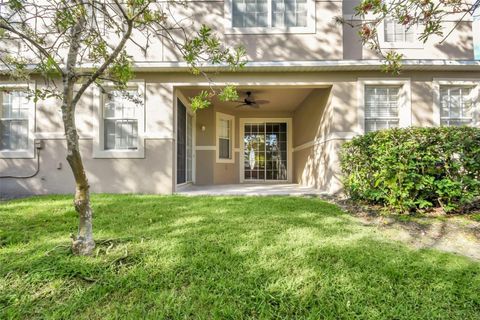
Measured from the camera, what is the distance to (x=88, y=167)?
5691 millimetres

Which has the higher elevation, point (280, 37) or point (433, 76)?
point (280, 37)

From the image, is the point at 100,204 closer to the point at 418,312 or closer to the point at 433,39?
the point at 418,312

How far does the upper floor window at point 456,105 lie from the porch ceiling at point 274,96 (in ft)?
10.4

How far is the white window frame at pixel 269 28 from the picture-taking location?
5.75 meters

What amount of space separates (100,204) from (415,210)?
546 cm

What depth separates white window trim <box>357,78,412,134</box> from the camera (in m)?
5.64

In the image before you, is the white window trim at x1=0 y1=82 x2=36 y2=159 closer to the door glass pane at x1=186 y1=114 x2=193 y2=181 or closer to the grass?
the grass

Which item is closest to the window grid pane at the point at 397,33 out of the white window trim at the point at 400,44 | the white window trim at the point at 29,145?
the white window trim at the point at 400,44

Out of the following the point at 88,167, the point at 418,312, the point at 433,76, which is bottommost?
the point at 418,312

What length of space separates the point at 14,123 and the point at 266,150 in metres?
7.77

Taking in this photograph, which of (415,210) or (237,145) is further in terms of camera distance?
(237,145)

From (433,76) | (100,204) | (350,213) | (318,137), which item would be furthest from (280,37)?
(100,204)

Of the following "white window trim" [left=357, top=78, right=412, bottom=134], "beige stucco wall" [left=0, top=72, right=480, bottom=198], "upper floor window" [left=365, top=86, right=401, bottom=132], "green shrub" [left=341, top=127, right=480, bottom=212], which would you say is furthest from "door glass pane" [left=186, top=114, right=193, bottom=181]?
"green shrub" [left=341, top=127, right=480, bottom=212]

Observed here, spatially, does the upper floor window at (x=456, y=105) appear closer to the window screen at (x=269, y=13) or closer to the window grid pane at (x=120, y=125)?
the window screen at (x=269, y=13)
